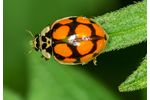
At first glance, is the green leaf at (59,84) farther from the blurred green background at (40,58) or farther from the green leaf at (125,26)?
the green leaf at (125,26)

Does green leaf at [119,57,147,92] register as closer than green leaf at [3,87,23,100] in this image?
Yes

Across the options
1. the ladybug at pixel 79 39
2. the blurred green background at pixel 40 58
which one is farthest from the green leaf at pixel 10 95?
the ladybug at pixel 79 39

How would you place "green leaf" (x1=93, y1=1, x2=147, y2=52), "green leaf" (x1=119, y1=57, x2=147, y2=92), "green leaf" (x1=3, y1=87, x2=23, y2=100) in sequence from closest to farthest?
"green leaf" (x1=119, y1=57, x2=147, y2=92) → "green leaf" (x1=93, y1=1, x2=147, y2=52) → "green leaf" (x1=3, y1=87, x2=23, y2=100)

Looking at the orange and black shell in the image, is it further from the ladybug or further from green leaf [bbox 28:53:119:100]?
green leaf [bbox 28:53:119:100]

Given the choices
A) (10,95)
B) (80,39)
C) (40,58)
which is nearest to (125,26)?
(80,39)

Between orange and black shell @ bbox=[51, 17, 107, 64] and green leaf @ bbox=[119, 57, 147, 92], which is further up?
orange and black shell @ bbox=[51, 17, 107, 64]

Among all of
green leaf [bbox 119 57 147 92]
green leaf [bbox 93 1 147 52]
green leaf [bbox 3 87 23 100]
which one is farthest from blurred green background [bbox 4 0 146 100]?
green leaf [bbox 119 57 147 92]

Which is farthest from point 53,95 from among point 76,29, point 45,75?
point 76,29

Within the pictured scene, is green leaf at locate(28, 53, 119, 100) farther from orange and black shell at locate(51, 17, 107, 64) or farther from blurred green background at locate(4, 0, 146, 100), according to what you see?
orange and black shell at locate(51, 17, 107, 64)

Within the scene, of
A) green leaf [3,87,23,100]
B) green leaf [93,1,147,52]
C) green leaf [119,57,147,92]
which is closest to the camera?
green leaf [119,57,147,92]
